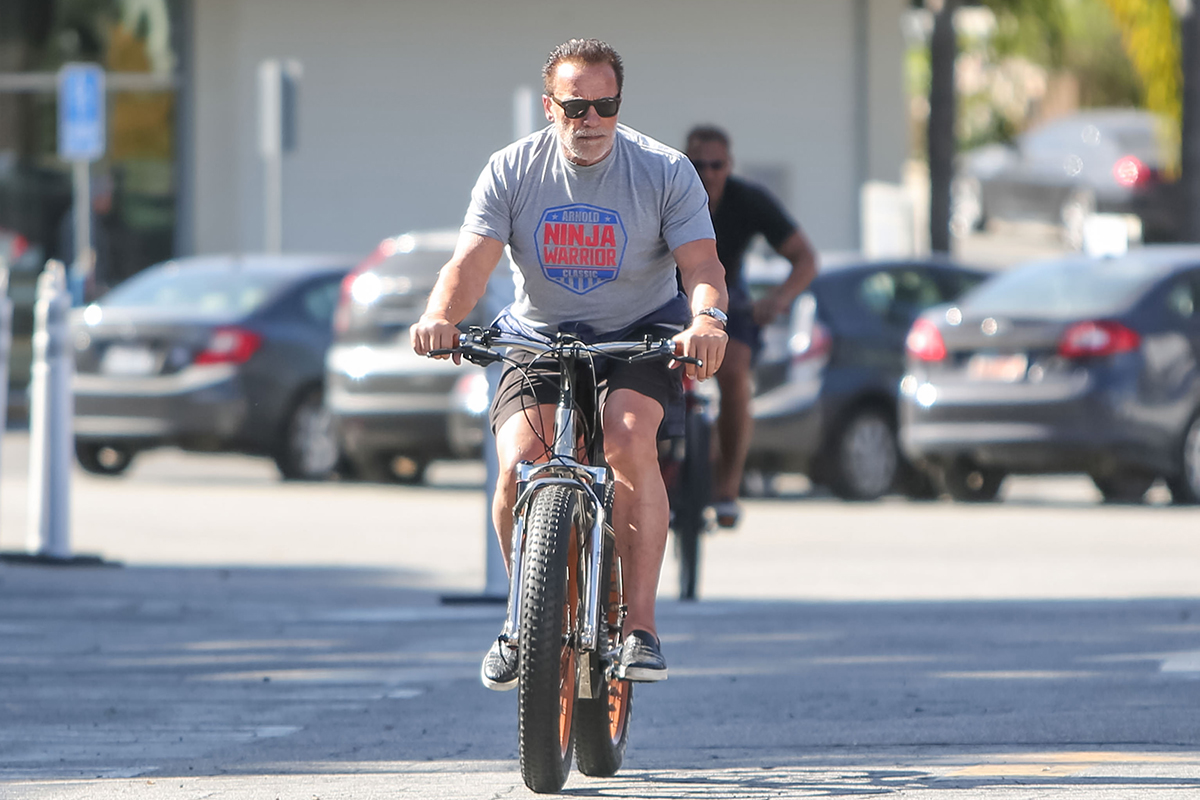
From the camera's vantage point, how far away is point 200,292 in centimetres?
1630

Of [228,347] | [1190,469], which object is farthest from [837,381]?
[228,347]

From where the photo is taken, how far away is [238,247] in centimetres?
2466

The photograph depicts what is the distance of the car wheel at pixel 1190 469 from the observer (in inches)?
563

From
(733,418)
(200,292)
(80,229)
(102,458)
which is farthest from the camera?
(80,229)

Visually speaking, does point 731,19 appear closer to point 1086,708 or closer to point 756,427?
point 756,427

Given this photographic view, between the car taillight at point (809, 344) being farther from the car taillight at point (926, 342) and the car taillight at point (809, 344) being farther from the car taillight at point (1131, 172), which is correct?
the car taillight at point (1131, 172)

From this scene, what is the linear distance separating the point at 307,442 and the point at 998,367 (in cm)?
460

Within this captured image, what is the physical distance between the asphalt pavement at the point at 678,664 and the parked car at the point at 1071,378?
0.44 m

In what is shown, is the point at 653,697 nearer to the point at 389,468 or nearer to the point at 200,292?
the point at 389,468

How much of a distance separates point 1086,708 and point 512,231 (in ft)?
7.26

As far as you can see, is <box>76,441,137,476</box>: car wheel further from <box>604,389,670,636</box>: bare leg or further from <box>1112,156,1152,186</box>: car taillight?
<box>1112,156,1152,186</box>: car taillight

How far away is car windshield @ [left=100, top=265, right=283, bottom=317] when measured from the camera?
16109 millimetres

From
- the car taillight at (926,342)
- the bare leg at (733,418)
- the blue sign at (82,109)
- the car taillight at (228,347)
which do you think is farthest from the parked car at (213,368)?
the bare leg at (733,418)

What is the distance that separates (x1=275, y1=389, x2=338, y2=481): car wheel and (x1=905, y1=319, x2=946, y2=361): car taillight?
3.84m
